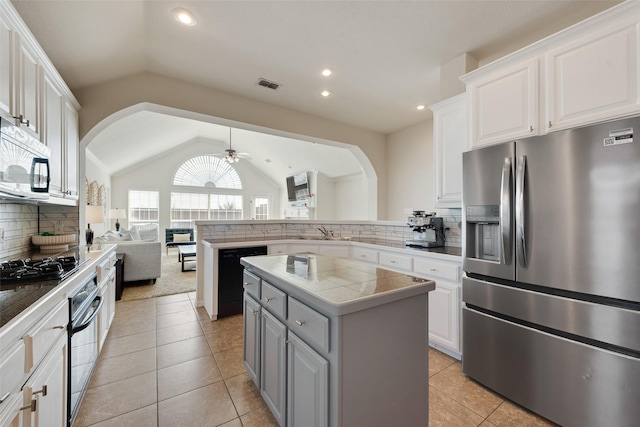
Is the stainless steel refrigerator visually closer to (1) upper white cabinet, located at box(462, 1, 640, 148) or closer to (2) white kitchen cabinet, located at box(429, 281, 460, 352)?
(1) upper white cabinet, located at box(462, 1, 640, 148)

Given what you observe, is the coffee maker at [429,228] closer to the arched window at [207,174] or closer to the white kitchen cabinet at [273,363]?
the white kitchen cabinet at [273,363]

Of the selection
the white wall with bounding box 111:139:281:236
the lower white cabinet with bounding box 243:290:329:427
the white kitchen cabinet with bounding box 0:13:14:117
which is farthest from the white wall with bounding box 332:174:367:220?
the white kitchen cabinet with bounding box 0:13:14:117

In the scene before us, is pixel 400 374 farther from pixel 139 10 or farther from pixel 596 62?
pixel 139 10

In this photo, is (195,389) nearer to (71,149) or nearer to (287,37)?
(71,149)

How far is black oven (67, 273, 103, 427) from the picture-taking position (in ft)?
4.86

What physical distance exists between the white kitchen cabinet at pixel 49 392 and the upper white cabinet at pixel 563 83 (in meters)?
2.86

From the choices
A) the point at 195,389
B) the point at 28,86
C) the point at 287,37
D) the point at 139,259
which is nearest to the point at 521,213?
the point at 287,37

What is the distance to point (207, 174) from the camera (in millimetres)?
10164

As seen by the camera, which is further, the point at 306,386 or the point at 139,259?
the point at 139,259

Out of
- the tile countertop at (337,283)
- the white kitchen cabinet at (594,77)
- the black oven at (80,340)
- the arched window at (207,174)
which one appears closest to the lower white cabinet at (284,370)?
the tile countertop at (337,283)

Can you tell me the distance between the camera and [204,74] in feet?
9.97

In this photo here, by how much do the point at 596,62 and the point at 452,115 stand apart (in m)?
1.13

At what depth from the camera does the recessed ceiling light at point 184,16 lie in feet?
6.88

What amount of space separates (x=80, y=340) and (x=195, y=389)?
32.5 inches
